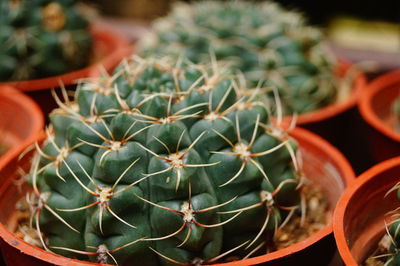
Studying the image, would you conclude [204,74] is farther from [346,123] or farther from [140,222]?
[346,123]

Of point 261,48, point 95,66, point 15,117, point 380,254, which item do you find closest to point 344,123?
point 261,48

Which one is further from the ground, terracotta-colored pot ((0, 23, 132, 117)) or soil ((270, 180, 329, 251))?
terracotta-colored pot ((0, 23, 132, 117))

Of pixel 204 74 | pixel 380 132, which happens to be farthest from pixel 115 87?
pixel 380 132

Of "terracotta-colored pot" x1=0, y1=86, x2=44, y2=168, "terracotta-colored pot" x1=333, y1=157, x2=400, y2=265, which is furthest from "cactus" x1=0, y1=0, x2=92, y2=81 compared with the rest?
"terracotta-colored pot" x1=333, y1=157, x2=400, y2=265

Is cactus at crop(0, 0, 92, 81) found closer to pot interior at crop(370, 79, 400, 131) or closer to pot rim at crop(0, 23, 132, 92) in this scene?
pot rim at crop(0, 23, 132, 92)

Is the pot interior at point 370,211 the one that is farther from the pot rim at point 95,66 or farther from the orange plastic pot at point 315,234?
the pot rim at point 95,66

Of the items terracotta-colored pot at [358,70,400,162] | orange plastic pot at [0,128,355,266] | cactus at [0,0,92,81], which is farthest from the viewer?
cactus at [0,0,92,81]
